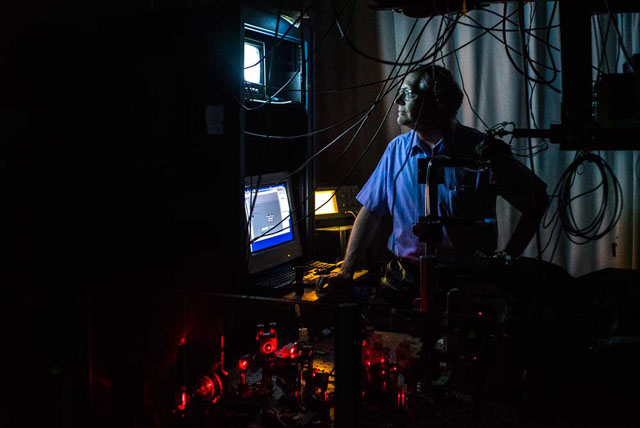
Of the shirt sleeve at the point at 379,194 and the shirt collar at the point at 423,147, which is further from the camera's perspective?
the shirt sleeve at the point at 379,194

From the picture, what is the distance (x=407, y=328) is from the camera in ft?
3.92

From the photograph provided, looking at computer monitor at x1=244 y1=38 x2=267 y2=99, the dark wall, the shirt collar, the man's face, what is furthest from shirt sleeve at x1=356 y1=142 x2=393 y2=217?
the dark wall

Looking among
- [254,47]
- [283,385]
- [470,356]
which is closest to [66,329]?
[283,385]

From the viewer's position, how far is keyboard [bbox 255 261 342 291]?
228 centimetres

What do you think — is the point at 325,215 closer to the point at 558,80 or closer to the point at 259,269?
the point at 259,269

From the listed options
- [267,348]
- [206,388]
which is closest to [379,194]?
[267,348]

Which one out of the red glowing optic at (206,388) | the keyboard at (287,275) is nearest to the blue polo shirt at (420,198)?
the keyboard at (287,275)

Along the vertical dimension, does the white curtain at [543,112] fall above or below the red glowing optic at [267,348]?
above

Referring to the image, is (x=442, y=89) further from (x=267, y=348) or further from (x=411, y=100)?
(x=267, y=348)

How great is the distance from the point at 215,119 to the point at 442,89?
3.54ft

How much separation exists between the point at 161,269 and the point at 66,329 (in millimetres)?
302

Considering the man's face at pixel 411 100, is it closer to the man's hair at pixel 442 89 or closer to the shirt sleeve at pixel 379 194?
the man's hair at pixel 442 89

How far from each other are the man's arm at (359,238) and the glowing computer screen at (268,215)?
0.93ft

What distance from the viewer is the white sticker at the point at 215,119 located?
194cm
